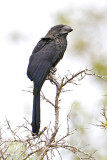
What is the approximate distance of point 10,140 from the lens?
414cm

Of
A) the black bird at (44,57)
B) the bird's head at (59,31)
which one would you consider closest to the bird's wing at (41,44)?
the black bird at (44,57)

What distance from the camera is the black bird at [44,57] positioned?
19.2 ft

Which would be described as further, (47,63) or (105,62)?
(105,62)

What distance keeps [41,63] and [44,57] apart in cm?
17

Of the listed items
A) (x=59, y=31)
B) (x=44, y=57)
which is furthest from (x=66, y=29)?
Result: (x=44, y=57)

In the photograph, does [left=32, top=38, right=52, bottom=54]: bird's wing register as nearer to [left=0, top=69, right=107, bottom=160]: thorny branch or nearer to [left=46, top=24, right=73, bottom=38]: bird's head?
[left=46, top=24, right=73, bottom=38]: bird's head

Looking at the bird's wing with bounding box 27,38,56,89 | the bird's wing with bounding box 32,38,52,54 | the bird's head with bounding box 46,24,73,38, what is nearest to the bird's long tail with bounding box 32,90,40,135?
the bird's wing with bounding box 27,38,56,89

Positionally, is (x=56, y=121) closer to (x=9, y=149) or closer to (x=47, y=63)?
(x=9, y=149)

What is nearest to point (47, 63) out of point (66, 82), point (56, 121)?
point (66, 82)

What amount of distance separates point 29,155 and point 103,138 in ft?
20.3

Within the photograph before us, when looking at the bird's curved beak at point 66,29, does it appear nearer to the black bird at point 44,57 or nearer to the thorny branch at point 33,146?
the black bird at point 44,57

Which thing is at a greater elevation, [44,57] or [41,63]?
[44,57]

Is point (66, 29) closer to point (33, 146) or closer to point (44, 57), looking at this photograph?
point (44, 57)

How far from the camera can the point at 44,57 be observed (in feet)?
21.9
